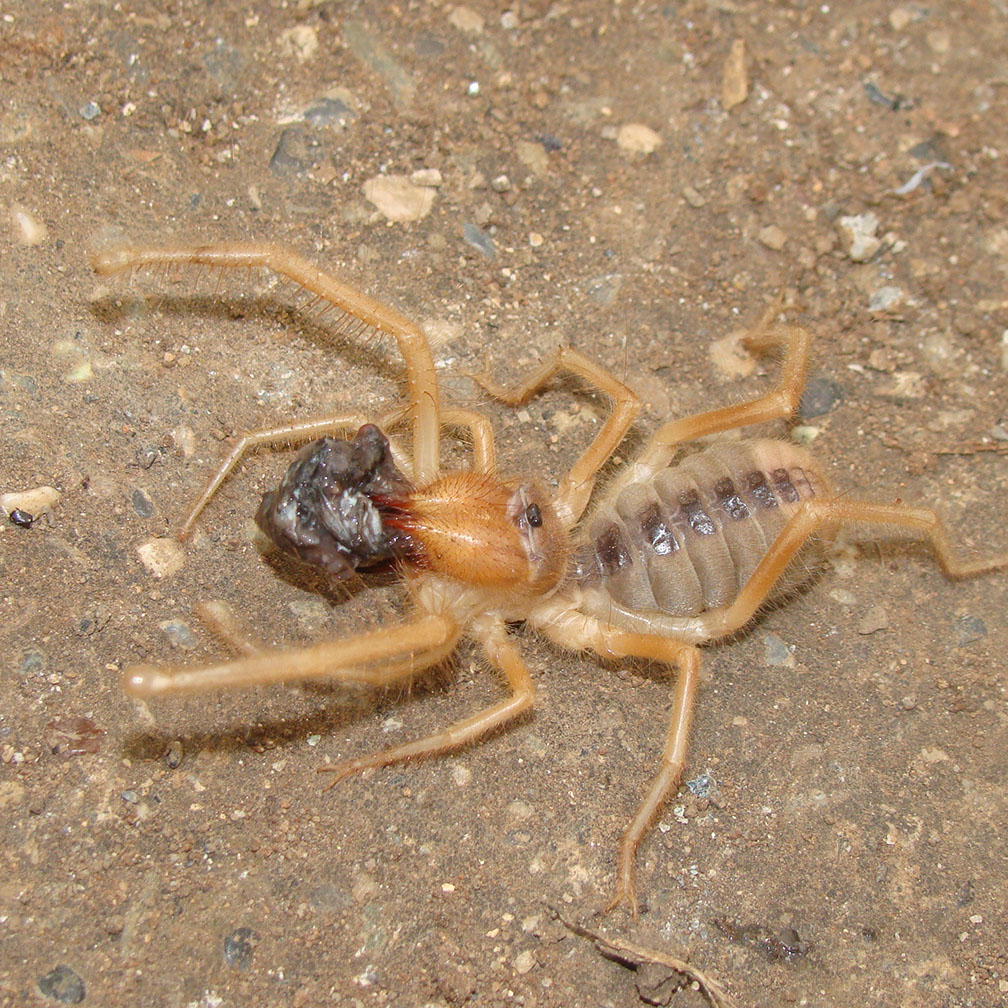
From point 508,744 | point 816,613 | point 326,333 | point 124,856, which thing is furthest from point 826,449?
point 124,856

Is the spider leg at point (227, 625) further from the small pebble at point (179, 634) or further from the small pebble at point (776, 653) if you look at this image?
the small pebble at point (776, 653)

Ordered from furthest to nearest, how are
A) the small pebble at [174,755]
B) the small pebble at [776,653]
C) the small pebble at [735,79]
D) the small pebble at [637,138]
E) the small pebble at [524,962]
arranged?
the small pebble at [735,79]
the small pebble at [637,138]
the small pebble at [776,653]
the small pebble at [174,755]
the small pebble at [524,962]

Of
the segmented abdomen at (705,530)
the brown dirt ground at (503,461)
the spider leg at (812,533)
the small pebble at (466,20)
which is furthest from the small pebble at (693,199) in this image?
the spider leg at (812,533)

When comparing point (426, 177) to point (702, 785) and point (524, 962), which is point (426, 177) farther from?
point (524, 962)

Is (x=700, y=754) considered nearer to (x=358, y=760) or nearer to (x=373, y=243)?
(x=358, y=760)

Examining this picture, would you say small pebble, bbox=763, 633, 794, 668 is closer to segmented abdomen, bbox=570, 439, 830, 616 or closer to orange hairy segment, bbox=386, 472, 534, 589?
segmented abdomen, bbox=570, 439, 830, 616

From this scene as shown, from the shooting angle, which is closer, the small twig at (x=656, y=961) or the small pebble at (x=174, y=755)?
the small twig at (x=656, y=961)
